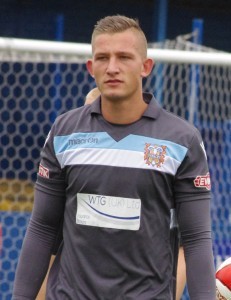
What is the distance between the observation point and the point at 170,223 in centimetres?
314

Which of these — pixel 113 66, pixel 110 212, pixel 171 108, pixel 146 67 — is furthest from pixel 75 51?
pixel 171 108

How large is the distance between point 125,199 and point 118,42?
52cm

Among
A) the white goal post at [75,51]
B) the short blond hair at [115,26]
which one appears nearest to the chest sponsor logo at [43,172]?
the short blond hair at [115,26]

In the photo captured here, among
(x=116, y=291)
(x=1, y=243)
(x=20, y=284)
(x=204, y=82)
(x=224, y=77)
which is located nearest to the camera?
(x=116, y=291)

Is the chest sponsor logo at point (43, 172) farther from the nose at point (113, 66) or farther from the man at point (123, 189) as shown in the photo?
the nose at point (113, 66)

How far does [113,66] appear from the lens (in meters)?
3.08

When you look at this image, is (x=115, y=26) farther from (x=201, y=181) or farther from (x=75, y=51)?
(x=75, y=51)

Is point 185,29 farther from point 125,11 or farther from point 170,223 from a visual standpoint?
point 170,223

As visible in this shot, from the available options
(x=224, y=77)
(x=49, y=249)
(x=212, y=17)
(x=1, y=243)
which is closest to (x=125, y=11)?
(x=212, y=17)

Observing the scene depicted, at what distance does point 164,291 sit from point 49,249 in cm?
44

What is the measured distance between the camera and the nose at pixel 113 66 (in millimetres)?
3074

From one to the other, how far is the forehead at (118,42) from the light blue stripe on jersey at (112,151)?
280 millimetres

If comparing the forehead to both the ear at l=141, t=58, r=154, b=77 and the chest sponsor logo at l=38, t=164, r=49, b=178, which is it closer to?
the ear at l=141, t=58, r=154, b=77

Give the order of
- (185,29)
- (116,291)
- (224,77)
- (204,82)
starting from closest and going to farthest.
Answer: (116,291), (224,77), (204,82), (185,29)
